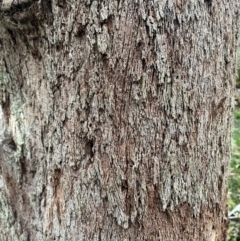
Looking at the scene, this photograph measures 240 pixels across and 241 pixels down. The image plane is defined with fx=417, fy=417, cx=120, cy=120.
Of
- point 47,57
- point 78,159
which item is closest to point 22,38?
point 47,57

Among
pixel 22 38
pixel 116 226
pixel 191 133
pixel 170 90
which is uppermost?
pixel 22 38

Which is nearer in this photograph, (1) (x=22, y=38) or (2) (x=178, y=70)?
(2) (x=178, y=70)

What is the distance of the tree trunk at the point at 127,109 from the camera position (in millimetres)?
993

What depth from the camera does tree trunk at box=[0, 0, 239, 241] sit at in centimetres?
99

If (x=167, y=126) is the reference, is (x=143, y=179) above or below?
below

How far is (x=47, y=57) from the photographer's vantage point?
1089mm

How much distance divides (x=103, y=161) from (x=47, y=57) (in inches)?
12.1

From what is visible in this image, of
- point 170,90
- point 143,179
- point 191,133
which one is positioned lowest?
point 143,179

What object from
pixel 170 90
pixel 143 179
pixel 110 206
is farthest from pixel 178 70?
pixel 110 206

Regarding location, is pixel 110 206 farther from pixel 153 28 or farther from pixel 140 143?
pixel 153 28

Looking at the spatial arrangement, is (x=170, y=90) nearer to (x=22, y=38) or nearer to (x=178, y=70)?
(x=178, y=70)

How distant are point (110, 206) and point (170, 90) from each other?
1.14ft

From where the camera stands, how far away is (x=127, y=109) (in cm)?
103

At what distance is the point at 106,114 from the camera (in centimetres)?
105
